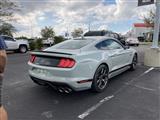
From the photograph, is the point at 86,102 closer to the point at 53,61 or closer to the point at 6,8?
the point at 53,61

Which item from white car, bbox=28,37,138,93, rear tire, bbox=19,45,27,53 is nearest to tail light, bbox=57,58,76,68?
white car, bbox=28,37,138,93

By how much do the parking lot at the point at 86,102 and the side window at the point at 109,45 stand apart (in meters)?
1.09

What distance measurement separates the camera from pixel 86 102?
409 centimetres

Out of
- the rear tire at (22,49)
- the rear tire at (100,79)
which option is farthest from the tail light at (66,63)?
the rear tire at (22,49)

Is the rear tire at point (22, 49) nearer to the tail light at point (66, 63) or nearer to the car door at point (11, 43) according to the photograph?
the car door at point (11, 43)

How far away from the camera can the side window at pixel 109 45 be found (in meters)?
5.06

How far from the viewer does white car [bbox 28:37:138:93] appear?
3980 mm

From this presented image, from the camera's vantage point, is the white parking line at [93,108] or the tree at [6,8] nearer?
the white parking line at [93,108]

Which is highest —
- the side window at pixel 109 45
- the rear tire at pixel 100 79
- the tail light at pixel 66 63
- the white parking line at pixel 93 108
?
the side window at pixel 109 45

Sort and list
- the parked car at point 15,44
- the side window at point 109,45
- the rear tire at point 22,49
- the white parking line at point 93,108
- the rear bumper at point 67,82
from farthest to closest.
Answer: the rear tire at point 22,49, the parked car at point 15,44, the side window at point 109,45, the rear bumper at point 67,82, the white parking line at point 93,108

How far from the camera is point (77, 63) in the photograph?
4.00m

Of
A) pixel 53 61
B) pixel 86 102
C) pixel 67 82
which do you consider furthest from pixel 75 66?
pixel 86 102

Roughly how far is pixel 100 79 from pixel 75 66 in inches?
40.8

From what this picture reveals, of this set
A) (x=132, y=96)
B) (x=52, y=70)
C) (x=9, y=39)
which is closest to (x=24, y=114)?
(x=52, y=70)
